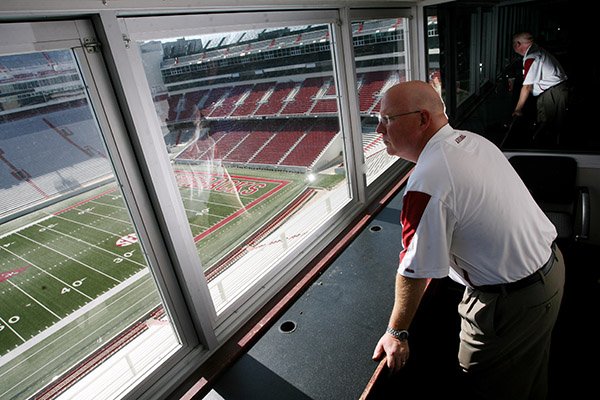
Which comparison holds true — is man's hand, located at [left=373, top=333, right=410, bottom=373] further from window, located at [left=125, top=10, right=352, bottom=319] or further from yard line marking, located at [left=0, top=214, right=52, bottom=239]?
yard line marking, located at [left=0, top=214, right=52, bottom=239]

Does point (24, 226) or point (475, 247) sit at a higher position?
point (24, 226)

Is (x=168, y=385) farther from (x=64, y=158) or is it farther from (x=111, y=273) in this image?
(x=64, y=158)

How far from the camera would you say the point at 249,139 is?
2.39m

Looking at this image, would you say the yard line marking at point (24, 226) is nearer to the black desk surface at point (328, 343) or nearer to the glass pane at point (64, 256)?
the glass pane at point (64, 256)

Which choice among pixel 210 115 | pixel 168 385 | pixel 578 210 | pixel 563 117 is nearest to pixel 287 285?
pixel 168 385

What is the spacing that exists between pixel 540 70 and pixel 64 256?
3466 mm

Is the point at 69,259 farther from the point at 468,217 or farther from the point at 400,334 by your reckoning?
the point at 468,217

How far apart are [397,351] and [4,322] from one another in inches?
50.9

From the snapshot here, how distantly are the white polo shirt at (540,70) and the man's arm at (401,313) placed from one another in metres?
2.60

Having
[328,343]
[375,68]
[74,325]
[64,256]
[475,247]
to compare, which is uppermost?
[375,68]

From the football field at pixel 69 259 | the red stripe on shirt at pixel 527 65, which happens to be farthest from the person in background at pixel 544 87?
the football field at pixel 69 259

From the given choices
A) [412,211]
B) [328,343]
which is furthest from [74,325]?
[412,211]

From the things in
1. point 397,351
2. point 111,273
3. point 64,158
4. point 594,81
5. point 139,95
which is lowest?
point 397,351

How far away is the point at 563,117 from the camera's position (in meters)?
2.86
